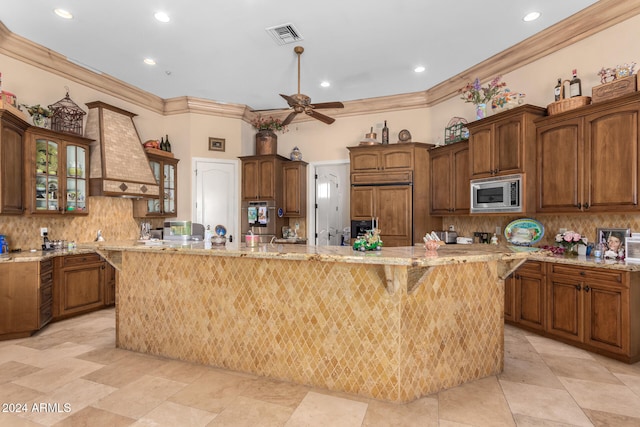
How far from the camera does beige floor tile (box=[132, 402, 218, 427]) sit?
208cm

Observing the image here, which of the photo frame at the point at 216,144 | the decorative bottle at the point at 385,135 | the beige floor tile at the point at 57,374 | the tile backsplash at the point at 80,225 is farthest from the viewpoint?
the photo frame at the point at 216,144

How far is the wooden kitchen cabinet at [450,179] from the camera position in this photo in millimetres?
4699

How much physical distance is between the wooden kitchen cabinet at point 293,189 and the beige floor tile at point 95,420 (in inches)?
170

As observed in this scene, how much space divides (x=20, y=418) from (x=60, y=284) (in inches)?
95.6

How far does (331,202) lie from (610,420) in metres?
4.70

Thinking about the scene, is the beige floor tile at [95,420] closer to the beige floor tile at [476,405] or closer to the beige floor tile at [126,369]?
the beige floor tile at [126,369]

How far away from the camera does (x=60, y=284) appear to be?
416 cm

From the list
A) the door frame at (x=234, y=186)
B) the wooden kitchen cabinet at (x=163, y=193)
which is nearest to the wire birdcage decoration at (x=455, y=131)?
the door frame at (x=234, y=186)

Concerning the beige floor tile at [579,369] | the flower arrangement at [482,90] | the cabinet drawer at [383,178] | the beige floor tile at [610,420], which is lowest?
the beige floor tile at [579,369]

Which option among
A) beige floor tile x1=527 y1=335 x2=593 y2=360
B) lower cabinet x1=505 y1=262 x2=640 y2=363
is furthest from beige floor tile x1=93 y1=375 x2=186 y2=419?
lower cabinet x1=505 y1=262 x2=640 y2=363

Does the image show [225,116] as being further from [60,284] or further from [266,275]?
[266,275]

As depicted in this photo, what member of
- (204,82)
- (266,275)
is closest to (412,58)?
(204,82)

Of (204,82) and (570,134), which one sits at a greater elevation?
(204,82)

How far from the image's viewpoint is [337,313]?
8.07ft
